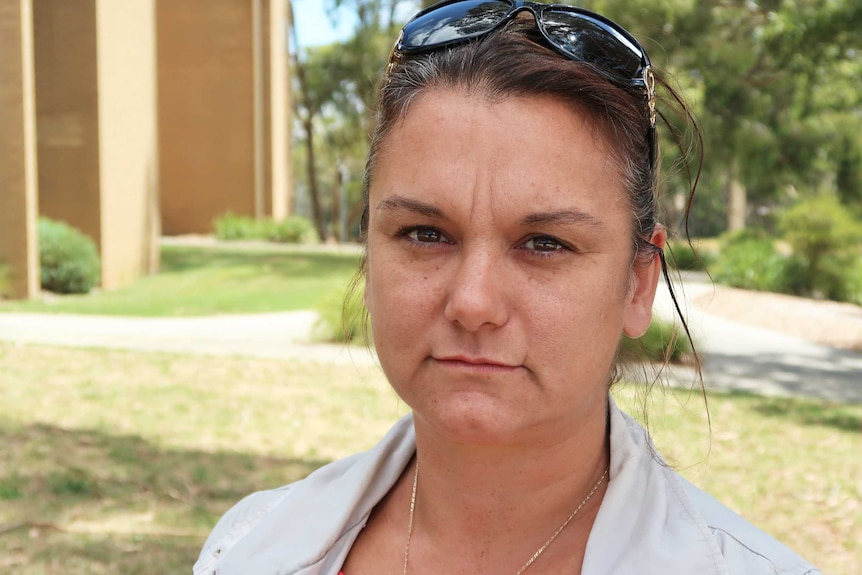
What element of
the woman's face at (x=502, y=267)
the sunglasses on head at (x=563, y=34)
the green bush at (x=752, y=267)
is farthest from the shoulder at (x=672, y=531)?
the green bush at (x=752, y=267)

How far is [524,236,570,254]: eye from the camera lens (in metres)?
1.50

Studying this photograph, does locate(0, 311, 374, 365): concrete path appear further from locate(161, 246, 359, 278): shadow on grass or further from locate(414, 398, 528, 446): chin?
locate(414, 398, 528, 446): chin

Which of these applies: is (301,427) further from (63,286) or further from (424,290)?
(63,286)

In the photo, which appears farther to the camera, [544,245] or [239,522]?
[239,522]

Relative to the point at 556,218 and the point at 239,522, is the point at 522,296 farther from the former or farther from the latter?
the point at 239,522

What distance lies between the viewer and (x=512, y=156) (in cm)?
148

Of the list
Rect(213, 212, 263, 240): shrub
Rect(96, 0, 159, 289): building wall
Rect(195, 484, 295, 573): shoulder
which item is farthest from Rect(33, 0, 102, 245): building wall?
Rect(195, 484, 295, 573): shoulder

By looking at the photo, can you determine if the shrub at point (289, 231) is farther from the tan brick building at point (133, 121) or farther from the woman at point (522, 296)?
the woman at point (522, 296)

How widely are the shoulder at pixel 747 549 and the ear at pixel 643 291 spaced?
0.32 metres

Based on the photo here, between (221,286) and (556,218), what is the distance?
15047 millimetres

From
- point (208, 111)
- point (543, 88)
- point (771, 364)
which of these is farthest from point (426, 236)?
point (208, 111)

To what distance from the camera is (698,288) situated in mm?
17906

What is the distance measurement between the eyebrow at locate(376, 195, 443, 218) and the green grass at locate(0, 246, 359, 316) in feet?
31.7

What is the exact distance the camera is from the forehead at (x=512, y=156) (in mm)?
1478
